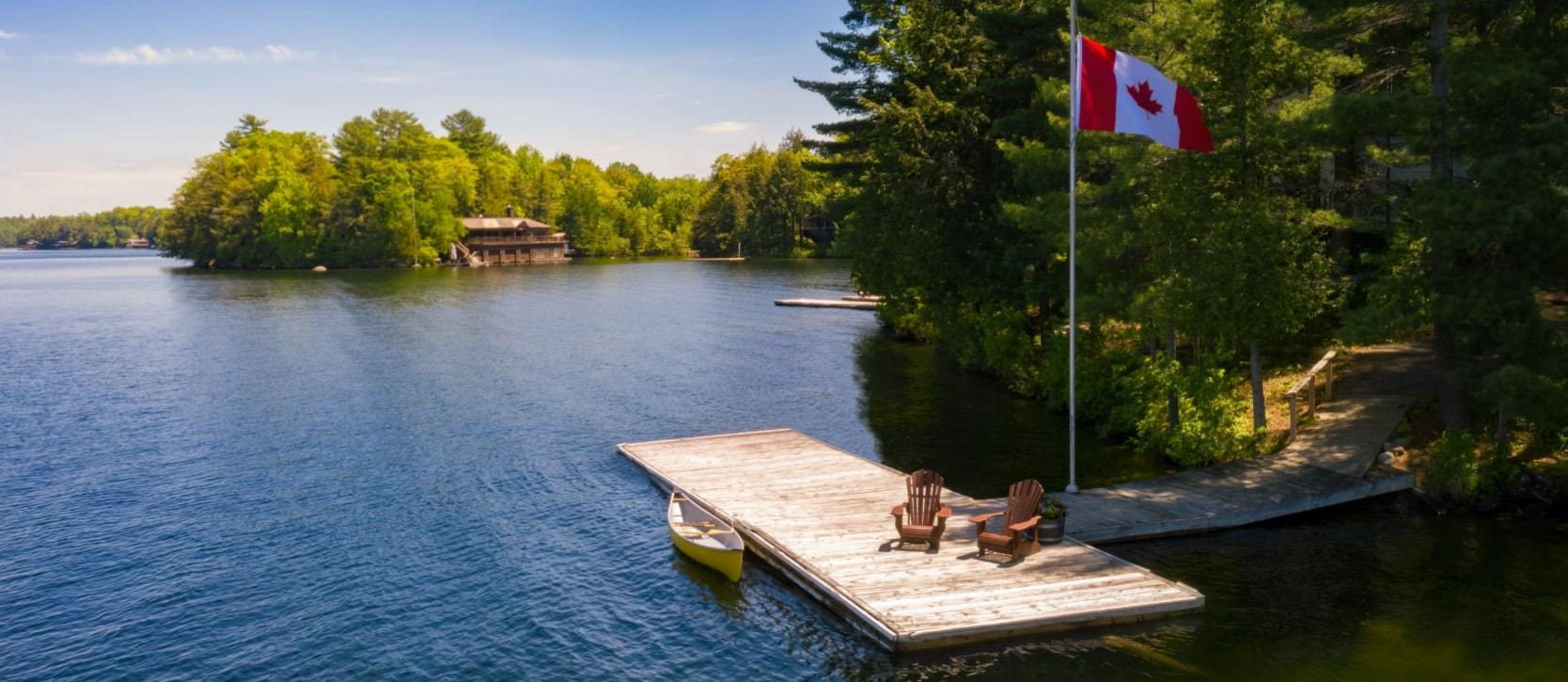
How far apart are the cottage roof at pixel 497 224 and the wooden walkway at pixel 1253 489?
501 feet

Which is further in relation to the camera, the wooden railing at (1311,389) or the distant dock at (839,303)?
the distant dock at (839,303)

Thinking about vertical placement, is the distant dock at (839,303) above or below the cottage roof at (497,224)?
below

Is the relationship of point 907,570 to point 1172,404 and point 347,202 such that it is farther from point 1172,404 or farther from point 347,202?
point 347,202

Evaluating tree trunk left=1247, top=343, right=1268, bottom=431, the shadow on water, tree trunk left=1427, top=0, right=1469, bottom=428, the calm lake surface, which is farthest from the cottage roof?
tree trunk left=1427, top=0, right=1469, bottom=428

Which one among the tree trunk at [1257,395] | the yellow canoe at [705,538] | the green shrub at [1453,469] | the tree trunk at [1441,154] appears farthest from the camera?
the tree trunk at [1257,395]

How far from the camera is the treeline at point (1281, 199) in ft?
71.3

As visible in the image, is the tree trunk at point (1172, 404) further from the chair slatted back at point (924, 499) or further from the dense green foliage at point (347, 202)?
the dense green foliage at point (347, 202)

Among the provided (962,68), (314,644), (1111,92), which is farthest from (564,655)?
(962,68)

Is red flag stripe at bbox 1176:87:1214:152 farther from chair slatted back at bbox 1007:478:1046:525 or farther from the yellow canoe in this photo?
the yellow canoe

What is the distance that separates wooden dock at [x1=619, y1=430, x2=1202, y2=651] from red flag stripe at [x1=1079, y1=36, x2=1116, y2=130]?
28.1 feet

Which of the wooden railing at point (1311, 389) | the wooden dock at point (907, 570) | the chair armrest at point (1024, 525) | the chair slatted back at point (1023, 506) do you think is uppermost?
the wooden railing at point (1311, 389)

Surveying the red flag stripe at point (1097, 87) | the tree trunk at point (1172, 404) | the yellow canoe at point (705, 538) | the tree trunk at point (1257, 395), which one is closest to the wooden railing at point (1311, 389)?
the tree trunk at point (1257, 395)

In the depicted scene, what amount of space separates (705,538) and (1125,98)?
12.5 metres

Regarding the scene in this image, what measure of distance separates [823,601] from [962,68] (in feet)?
81.5
